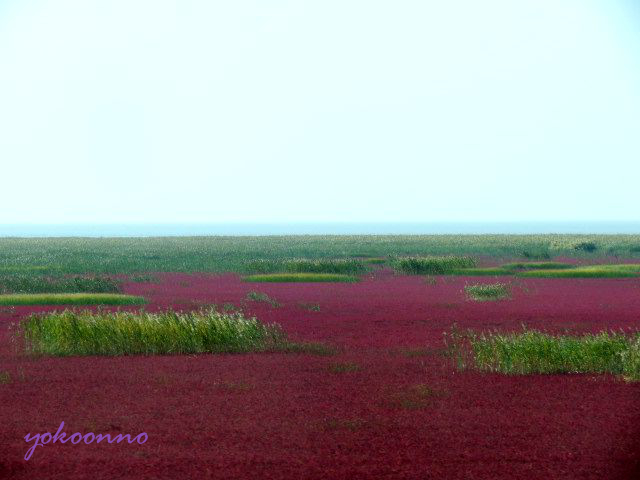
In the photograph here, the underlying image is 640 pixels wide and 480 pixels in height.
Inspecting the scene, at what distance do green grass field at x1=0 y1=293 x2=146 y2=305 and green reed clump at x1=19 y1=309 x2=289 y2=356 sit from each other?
10423mm

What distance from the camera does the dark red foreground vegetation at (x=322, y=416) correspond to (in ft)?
32.1

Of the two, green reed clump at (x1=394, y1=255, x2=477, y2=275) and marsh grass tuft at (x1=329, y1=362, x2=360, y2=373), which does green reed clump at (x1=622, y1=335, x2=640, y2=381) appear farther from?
green reed clump at (x1=394, y1=255, x2=477, y2=275)

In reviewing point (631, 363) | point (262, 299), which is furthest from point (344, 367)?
point (262, 299)

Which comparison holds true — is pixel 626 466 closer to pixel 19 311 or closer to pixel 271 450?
pixel 271 450

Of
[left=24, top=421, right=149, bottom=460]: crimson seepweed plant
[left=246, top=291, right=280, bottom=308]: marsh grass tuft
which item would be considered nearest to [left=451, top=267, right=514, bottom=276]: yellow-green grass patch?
[left=246, top=291, right=280, bottom=308]: marsh grass tuft

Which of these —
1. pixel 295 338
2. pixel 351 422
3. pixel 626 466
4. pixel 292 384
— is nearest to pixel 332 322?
pixel 295 338

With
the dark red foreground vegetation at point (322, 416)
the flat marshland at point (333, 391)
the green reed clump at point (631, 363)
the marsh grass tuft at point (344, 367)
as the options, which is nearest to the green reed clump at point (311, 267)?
the flat marshland at point (333, 391)

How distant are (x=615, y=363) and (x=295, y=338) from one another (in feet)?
24.8

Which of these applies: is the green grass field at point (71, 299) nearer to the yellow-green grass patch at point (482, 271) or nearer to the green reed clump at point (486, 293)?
the green reed clump at point (486, 293)

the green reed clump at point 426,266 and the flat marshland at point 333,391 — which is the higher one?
A: the green reed clump at point 426,266

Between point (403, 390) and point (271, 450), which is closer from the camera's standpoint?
point (271, 450)

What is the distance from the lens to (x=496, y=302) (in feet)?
94.4

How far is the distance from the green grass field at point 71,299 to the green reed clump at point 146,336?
10423mm

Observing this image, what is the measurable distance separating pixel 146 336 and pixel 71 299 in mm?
12319
